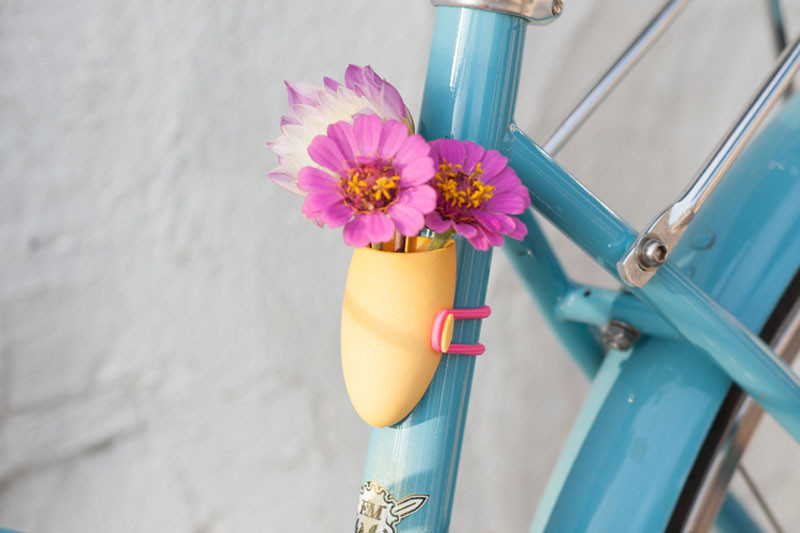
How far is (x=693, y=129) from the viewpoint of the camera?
88cm

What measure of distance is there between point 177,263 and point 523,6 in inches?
14.0

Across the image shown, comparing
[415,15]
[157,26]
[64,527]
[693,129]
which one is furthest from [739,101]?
[64,527]

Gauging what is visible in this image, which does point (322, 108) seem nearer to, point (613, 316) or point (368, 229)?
point (368, 229)

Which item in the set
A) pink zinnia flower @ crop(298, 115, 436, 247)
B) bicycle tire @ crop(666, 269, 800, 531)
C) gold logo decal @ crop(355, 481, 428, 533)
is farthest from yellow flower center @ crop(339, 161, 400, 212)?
bicycle tire @ crop(666, 269, 800, 531)

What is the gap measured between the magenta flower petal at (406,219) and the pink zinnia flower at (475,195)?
0.5 inches

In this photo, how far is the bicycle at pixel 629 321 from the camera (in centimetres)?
29

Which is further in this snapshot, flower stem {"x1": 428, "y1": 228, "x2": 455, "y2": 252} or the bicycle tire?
the bicycle tire

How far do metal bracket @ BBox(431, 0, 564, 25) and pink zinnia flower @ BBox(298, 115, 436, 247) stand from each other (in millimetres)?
67

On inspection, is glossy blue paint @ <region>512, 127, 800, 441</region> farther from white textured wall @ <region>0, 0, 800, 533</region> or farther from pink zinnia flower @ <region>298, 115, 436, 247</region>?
white textured wall @ <region>0, 0, 800, 533</region>

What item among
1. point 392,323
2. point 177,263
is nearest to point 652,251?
point 392,323

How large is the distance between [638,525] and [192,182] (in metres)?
0.38

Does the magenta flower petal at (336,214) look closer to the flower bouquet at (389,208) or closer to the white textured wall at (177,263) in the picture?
the flower bouquet at (389,208)

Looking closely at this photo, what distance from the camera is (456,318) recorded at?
285 millimetres

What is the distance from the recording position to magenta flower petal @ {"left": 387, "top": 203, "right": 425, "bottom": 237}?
23 centimetres
